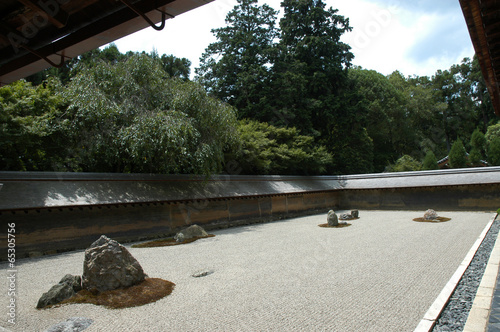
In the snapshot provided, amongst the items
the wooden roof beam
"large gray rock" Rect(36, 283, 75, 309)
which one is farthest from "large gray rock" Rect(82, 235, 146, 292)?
the wooden roof beam

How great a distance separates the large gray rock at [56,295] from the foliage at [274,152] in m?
9.91

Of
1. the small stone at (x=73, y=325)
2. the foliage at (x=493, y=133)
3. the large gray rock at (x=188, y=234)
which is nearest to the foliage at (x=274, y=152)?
the large gray rock at (x=188, y=234)

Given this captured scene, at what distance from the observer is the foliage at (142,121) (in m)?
9.12

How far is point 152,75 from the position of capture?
10.9 m

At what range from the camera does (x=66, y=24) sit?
2.29 metres

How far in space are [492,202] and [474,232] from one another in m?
7.08

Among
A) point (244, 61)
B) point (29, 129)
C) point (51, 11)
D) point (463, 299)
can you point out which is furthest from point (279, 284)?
point (244, 61)

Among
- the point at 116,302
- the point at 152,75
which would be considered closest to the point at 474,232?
the point at 116,302

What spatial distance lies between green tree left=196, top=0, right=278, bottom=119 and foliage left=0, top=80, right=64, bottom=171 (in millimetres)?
10668

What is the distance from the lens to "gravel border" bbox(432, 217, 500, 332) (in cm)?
325

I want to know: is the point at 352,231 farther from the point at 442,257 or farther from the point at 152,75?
the point at 152,75

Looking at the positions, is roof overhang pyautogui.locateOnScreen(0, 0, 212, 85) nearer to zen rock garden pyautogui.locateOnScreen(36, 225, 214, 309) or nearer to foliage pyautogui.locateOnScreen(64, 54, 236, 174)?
zen rock garden pyautogui.locateOnScreen(36, 225, 214, 309)

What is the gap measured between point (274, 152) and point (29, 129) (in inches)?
447

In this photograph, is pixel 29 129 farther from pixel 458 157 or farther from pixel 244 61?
pixel 458 157
